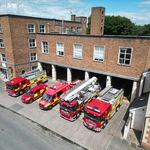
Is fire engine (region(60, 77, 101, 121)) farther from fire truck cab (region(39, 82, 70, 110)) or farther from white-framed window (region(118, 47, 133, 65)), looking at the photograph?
white-framed window (region(118, 47, 133, 65))

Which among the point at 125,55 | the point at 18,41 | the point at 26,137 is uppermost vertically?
the point at 18,41

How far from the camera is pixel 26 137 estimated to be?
12.5 meters

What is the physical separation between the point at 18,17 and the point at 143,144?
2421 cm

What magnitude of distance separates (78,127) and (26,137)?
16.4ft

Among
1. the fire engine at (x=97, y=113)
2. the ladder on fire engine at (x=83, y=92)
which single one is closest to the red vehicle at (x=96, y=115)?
the fire engine at (x=97, y=113)

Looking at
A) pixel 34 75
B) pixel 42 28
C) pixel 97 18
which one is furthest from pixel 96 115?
pixel 42 28

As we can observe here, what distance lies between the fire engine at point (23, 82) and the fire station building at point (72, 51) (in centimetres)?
279

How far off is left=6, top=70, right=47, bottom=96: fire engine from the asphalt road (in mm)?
5338

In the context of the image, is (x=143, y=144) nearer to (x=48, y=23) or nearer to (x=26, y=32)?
(x=26, y=32)

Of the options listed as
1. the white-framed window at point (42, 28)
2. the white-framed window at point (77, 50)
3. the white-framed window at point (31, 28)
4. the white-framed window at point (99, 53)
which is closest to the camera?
the white-framed window at point (99, 53)

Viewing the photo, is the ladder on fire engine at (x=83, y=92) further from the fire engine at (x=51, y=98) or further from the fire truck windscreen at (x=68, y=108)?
the fire engine at (x=51, y=98)

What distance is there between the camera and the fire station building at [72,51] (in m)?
16.6

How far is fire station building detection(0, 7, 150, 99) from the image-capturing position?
1659 cm

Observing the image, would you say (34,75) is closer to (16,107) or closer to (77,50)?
(16,107)
